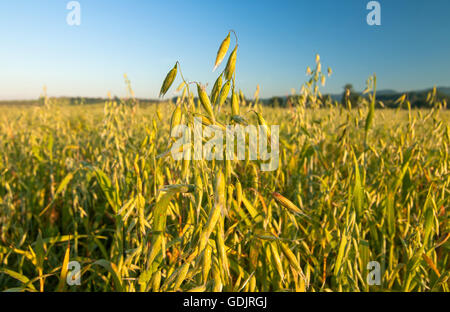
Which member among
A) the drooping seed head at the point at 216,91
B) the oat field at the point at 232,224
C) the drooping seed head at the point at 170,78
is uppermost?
the drooping seed head at the point at 170,78

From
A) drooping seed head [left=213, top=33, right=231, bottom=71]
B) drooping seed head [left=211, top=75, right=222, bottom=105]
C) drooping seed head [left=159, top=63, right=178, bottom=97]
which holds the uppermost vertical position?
drooping seed head [left=213, top=33, right=231, bottom=71]

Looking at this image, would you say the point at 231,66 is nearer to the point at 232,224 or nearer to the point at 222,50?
the point at 222,50

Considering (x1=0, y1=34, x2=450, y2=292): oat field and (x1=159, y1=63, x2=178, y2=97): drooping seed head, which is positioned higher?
(x1=159, y1=63, x2=178, y2=97): drooping seed head

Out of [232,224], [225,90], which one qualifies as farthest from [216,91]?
[232,224]

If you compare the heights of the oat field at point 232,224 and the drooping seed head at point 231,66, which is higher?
the drooping seed head at point 231,66

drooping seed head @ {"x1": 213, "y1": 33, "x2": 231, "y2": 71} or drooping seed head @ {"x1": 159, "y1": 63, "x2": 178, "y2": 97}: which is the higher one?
drooping seed head @ {"x1": 213, "y1": 33, "x2": 231, "y2": 71}

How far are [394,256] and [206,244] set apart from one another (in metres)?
1.00

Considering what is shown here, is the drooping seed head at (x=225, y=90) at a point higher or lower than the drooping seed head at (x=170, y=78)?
lower

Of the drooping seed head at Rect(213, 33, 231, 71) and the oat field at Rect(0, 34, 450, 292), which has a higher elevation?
the drooping seed head at Rect(213, 33, 231, 71)

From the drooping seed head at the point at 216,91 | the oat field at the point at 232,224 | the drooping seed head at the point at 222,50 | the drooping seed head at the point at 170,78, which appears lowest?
the oat field at the point at 232,224

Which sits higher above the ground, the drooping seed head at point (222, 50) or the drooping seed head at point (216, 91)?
the drooping seed head at point (222, 50)
